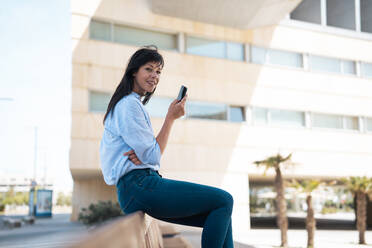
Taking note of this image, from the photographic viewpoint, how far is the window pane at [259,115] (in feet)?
72.3

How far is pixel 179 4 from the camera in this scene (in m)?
19.4

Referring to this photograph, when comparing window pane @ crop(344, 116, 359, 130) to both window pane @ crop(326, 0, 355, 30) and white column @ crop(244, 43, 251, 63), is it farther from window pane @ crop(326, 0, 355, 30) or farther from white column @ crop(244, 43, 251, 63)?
white column @ crop(244, 43, 251, 63)

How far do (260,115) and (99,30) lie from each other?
30.4 feet

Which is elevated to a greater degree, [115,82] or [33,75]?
[33,75]

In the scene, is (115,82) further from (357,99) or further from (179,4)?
(357,99)

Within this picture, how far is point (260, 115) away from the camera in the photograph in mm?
22156

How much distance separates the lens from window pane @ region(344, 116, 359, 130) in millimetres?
24422

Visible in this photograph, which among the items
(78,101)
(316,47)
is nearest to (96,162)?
(78,101)

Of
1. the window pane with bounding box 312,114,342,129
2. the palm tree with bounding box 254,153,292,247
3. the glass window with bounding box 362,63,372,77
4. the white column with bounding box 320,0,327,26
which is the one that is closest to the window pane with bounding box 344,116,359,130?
Result: the window pane with bounding box 312,114,342,129

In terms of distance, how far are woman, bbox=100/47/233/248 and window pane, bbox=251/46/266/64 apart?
819 inches

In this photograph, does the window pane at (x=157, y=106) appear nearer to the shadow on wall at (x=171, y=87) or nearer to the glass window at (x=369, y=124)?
the shadow on wall at (x=171, y=87)

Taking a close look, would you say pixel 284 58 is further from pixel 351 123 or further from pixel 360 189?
pixel 360 189

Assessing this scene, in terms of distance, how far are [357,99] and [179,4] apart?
12442 millimetres

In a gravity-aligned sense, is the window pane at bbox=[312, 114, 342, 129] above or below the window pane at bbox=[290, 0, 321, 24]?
below
